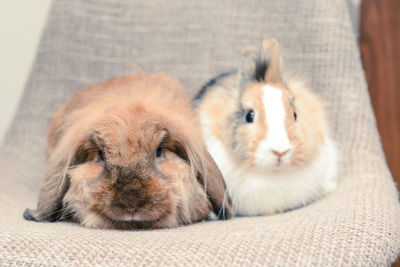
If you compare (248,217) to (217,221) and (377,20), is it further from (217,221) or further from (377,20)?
(377,20)

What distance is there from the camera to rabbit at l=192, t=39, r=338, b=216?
1244mm

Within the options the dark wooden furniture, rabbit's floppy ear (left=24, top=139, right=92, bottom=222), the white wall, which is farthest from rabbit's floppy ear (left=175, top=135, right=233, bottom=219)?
the white wall

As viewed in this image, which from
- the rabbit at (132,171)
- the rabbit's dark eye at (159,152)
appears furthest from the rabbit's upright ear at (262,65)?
the rabbit's dark eye at (159,152)

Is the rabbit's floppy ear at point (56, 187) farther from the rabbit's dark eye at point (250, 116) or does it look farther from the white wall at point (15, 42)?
the white wall at point (15, 42)

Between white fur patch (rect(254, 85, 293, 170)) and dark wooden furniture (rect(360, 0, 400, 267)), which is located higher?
dark wooden furniture (rect(360, 0, 400, 267))

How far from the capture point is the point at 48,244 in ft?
2.79

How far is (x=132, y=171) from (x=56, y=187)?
262 millimetres

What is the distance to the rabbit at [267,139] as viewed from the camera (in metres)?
1.24

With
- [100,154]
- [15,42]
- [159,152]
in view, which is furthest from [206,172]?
[15,42]

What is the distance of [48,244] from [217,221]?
50 centimetres

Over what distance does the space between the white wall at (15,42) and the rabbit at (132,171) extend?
1.19 meters

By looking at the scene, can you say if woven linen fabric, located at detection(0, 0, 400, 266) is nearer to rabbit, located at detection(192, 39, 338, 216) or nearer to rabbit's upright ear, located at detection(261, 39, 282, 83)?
rabbit, located at detection(192, 39, 338, 216)

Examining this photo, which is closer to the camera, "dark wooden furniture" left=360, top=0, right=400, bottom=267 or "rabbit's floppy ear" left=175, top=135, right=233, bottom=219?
"rabbit's floppy ear" left=175, top=135, right=233, bottom=219

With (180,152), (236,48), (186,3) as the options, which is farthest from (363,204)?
(186,3)
